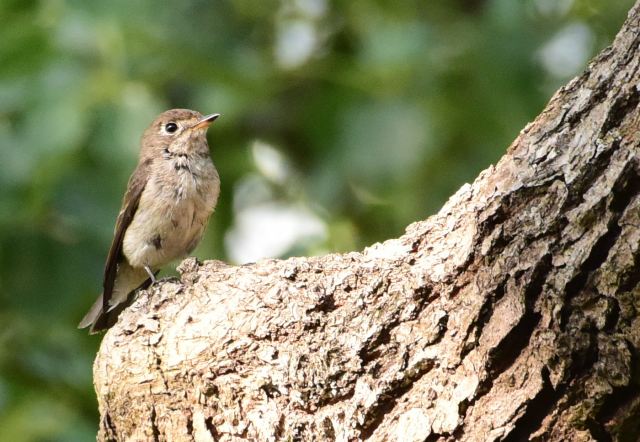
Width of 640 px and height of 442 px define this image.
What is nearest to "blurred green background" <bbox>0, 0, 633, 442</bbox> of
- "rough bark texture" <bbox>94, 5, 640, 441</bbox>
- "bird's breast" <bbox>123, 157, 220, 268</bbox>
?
"bird's breast" <bbox>123, 157, 220, 268</bbox>

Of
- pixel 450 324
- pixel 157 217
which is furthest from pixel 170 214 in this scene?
pixel 450 324

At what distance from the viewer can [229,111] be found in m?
7.45

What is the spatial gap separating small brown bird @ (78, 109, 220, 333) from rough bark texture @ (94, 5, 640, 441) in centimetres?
211

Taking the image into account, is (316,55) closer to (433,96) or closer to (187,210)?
(433,96)

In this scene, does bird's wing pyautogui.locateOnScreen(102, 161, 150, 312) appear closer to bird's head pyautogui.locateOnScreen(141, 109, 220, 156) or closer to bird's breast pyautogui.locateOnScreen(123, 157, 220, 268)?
bird's breast pyautogui.locateOnScreen(123, 157, 220, 268)

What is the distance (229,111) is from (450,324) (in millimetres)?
4688

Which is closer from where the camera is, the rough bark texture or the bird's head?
the rough bark texture

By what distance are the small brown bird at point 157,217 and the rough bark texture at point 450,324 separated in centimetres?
211

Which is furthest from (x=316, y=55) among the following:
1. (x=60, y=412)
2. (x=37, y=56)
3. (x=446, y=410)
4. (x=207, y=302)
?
(x=446, y=410)

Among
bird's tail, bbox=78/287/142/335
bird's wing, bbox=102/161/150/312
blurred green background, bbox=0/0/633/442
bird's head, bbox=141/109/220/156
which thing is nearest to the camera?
bird's tail, bbox=78/287/142/335

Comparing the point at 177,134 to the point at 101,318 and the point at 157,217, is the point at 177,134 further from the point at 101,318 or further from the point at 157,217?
the point at 101,318

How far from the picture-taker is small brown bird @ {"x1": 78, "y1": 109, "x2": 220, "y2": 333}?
5820mm

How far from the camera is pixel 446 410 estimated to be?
9.68 ft

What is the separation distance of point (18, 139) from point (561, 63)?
4.17 metres
